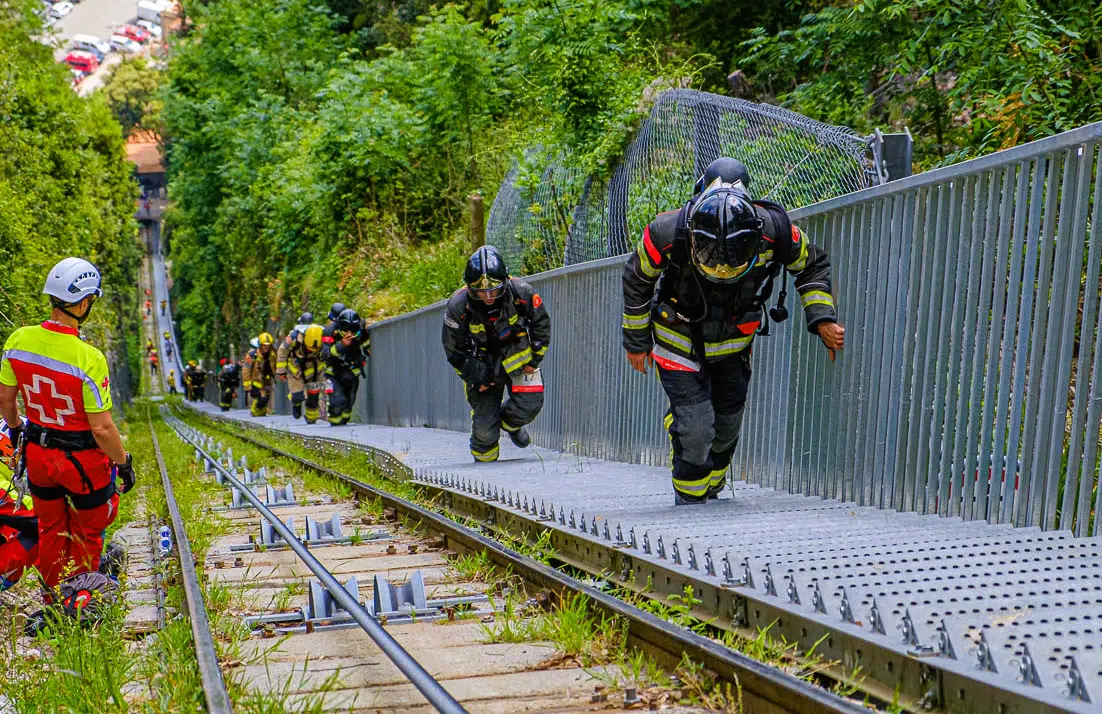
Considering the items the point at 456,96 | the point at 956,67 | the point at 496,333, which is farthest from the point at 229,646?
the point at 456,96

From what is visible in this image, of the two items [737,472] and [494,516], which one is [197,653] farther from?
[737,472]

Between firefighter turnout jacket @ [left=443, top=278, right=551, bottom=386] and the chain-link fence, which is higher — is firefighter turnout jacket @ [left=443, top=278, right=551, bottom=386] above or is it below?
below

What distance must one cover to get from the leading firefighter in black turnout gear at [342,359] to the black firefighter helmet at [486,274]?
11.8 meters

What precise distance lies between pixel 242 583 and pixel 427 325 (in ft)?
40.2

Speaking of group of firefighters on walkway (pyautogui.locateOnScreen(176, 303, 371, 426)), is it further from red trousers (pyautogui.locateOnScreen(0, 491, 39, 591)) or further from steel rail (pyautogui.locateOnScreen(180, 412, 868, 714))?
steel rail (pyautogui.locateOnScreen(180, 412, 868, 714))

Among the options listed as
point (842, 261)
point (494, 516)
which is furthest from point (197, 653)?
point (842, 261)

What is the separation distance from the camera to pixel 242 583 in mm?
5957

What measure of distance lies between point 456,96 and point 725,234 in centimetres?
2179

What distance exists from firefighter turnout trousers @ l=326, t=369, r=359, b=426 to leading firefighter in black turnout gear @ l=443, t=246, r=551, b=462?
1175 cm

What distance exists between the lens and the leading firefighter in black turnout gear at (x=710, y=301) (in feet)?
20.2

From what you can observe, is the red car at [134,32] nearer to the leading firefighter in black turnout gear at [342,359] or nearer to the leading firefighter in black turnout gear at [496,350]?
the leading firefighter in black turnout gear at [342,359]

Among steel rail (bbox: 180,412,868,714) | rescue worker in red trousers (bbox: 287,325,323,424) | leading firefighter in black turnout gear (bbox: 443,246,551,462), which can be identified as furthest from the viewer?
rescue worker in red trousers (bbox: 287,325,323,424)

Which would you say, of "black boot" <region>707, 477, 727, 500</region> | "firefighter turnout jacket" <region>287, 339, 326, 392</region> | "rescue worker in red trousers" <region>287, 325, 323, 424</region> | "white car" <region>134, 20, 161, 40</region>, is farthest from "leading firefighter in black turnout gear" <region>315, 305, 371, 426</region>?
"white car" <region>134, 20, 161, 40</region>

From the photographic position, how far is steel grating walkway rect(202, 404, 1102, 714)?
2977 millimetres
